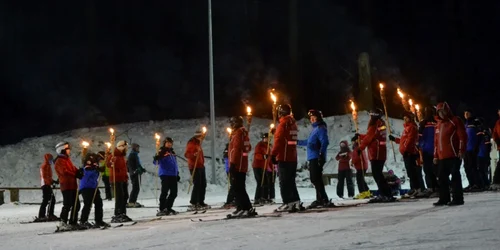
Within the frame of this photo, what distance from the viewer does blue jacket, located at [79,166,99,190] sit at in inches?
483

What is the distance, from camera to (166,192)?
51.2 ft

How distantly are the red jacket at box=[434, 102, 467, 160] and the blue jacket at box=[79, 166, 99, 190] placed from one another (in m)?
6.40

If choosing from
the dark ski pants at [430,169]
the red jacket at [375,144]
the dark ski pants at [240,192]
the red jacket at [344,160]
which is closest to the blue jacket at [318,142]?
the red jacket at [375,144]

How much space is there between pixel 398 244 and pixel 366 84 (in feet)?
94.4

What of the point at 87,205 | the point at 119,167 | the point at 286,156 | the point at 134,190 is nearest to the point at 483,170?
the point at 286,156

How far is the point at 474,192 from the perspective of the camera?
52.1 feet

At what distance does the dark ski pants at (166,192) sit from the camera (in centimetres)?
1548

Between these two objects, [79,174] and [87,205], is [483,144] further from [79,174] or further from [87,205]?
[79,174]

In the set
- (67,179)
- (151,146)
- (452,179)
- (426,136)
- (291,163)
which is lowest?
(452,179)

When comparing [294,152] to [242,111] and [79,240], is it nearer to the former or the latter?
[79,240]

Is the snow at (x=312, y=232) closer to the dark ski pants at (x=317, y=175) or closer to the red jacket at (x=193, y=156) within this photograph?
the dark ski pants at (x=317, y=175)

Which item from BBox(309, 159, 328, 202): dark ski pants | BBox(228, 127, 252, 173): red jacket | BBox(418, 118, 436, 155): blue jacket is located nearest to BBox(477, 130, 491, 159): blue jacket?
BBox(418, 118, 436, 155): blue jacket

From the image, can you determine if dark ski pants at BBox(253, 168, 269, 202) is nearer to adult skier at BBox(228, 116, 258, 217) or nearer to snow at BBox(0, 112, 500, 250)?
snow at BBox(0, 112, 500, 250)

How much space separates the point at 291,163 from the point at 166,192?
4.11 m
